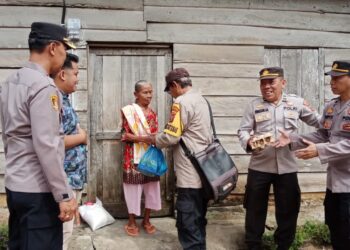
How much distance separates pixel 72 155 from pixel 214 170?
56.0 inches

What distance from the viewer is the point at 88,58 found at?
510 centimetres

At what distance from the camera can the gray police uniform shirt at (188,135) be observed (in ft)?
13.3

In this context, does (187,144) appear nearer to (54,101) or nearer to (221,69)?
(221,69)

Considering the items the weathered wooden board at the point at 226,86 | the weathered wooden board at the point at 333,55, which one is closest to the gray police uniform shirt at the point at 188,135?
the weathered wooden board at the point at 226,86

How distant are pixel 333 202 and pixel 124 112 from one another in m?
2.41

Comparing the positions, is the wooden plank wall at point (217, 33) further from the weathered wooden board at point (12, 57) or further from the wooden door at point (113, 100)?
the wooden door at point (113, 100)

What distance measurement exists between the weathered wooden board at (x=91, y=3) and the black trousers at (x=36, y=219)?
3.05 metres

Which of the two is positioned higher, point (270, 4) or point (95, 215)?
point (270, 4)

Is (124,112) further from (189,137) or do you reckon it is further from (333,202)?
(333,202)

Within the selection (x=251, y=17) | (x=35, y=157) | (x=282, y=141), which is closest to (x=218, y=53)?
(x=251, y=17)

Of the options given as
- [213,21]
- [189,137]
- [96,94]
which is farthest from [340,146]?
[96,94]

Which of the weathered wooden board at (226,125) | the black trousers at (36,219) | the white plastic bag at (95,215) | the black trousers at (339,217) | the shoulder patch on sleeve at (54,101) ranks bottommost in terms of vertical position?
the white plastic bag at (95,215)

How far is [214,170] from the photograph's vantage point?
4.07m

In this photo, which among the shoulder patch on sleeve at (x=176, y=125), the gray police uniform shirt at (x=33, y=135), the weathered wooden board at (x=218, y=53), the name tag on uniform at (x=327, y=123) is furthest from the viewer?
the weathered wooden board at (x=218, y=53)
